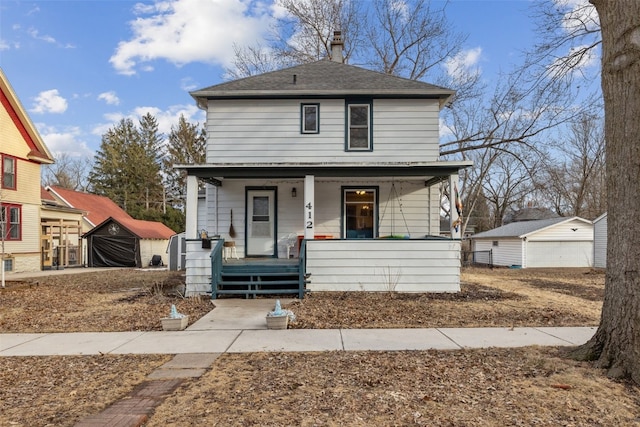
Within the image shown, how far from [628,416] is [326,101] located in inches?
408

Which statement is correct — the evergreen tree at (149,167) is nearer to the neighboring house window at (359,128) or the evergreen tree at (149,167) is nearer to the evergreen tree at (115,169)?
the evergreen tree at (115,169)

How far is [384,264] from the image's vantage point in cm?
1019

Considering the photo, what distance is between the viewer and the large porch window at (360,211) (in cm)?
1238

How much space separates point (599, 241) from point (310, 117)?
794 inches

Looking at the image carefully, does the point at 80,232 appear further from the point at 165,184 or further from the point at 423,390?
the point at 423,390

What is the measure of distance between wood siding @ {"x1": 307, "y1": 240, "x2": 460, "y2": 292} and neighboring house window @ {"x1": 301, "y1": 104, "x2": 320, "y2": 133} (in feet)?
12.4

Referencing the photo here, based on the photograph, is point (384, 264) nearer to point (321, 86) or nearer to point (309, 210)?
point (309, 210)

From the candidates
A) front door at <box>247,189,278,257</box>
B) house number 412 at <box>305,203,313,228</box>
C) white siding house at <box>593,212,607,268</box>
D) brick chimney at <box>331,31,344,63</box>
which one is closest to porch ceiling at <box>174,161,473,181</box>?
house number 412 at <box>305,203,313,228</box>

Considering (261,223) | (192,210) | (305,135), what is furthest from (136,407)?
(305,135)

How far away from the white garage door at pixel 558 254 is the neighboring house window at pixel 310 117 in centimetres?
1789

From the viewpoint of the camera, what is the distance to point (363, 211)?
12.5m

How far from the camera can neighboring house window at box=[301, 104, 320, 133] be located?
12.1m

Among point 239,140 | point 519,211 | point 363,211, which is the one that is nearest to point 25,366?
point 239,140

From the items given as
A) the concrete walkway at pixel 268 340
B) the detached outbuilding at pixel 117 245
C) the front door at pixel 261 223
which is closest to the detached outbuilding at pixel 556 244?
the front door at pixel 261 223
